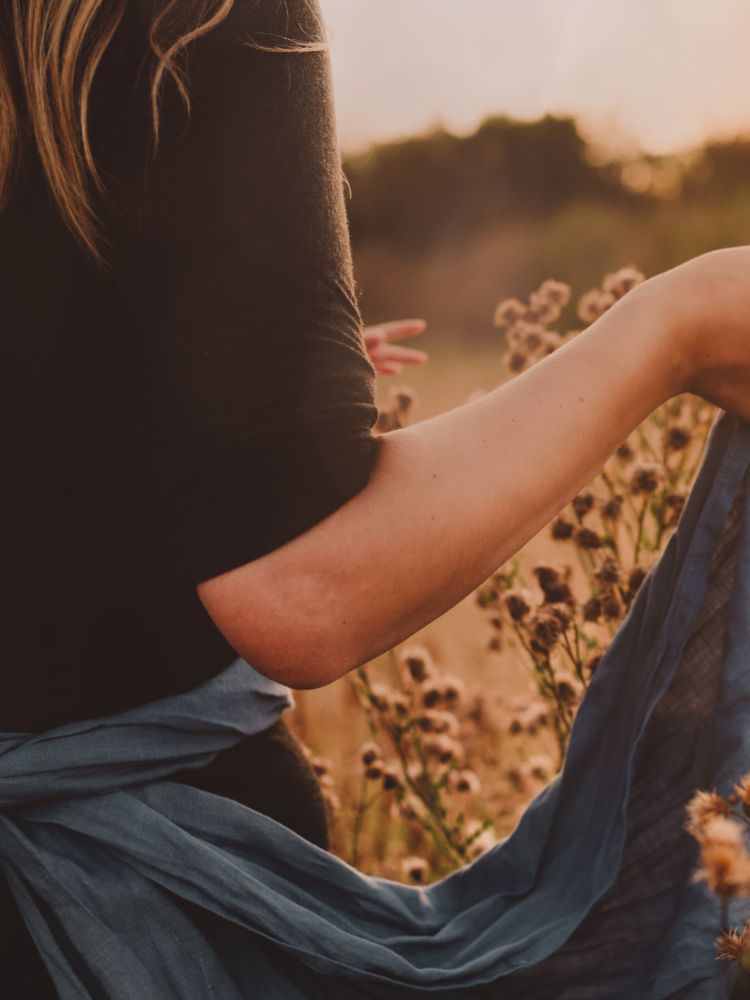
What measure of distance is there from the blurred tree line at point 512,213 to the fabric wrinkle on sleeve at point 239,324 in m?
16.3

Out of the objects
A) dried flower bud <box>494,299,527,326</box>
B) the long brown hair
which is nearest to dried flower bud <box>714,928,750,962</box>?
the long brown hair

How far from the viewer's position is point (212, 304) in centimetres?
70

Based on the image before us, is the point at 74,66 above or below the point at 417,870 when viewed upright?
above

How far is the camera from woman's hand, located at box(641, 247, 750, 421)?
2.79ft

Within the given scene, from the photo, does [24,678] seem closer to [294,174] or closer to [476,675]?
[294,174]

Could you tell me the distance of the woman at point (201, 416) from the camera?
0.72m

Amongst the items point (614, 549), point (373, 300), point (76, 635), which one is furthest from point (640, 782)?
point (373, 300)

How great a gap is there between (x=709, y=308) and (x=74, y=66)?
532 millimetres

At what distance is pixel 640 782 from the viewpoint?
1.08 m

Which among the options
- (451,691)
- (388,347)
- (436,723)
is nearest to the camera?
(388,347)

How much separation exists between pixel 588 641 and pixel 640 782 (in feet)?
2.09

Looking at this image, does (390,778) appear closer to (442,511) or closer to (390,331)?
(390,331)

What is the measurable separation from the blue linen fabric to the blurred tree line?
52.6 ft

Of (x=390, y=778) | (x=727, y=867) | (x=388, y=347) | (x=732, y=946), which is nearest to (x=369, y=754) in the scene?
(x=390, y=778)
